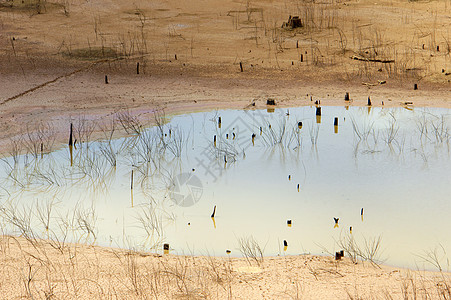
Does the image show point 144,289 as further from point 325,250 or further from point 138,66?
point 138,66

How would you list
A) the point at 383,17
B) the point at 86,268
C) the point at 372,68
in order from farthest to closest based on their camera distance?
the point at 383,17, the point at 372,68, the point at 86,268

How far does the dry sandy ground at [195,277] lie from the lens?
4.32m

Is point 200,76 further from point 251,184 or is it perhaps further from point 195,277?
point 195,277

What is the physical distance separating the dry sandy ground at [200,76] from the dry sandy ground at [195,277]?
0.01m

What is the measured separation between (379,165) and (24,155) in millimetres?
3950

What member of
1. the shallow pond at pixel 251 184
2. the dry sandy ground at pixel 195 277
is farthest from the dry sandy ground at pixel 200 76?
the shallow pond at pixel 251 184

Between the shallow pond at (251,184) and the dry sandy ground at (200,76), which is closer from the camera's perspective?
the dry sandy ground at (200,76)

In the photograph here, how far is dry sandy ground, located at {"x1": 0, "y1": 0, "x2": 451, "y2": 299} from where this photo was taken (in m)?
4.52

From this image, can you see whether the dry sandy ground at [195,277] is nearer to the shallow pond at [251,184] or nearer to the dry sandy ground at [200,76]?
the dry sandy ground at [200,76]

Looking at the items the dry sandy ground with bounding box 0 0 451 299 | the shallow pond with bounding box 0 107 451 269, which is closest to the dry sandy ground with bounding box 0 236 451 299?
the dry sandy ground with bounding box 0 0 451 299

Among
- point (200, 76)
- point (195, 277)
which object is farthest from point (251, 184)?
point (200, 76)

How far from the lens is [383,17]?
13758 mm

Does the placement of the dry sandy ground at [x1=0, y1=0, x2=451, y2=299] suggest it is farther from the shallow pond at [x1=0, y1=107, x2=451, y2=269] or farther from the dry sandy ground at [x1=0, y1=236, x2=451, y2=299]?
the shallow pond at [x1=0, y1=107, x2=451, y2=269]

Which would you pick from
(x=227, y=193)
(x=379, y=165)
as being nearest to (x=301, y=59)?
(x=379, y=165)
